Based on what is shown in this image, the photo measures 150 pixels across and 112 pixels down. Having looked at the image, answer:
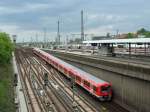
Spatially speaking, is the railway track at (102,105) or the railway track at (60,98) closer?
the railway track at (102,105)

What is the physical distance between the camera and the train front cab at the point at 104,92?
43.9m

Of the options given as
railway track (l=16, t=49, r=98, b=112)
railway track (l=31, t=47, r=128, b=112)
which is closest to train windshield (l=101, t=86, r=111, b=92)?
railway track (l=31, t=47, r=128, b=112)

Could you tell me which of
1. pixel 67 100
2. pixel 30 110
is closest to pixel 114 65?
pixel 67 100

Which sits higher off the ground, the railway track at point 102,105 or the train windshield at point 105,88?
the train windshield at point 105,88

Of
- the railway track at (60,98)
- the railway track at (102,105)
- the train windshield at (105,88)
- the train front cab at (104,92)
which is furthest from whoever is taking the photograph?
the train windshield at (105,88)

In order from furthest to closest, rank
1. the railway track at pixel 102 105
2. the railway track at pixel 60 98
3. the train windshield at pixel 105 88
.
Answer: the train windshield at pixel 105 88, the railway track at pixel 60 98, the railway track at pixel 102 105

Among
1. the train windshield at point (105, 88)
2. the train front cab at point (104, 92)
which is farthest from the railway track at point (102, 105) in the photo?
the train windshield at point (105, 88)

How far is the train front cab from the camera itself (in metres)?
43.9

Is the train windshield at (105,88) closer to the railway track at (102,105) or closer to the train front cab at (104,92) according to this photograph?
the train front cab at (104,92)

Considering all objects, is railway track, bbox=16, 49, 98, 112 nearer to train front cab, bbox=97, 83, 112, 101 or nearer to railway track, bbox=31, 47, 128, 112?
railway track, bbox=31, 47, 128, 112

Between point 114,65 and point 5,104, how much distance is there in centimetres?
1539

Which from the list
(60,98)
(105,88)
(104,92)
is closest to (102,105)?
(104,92)

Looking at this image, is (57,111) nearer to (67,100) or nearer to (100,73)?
(67,100)

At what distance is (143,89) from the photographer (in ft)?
122
